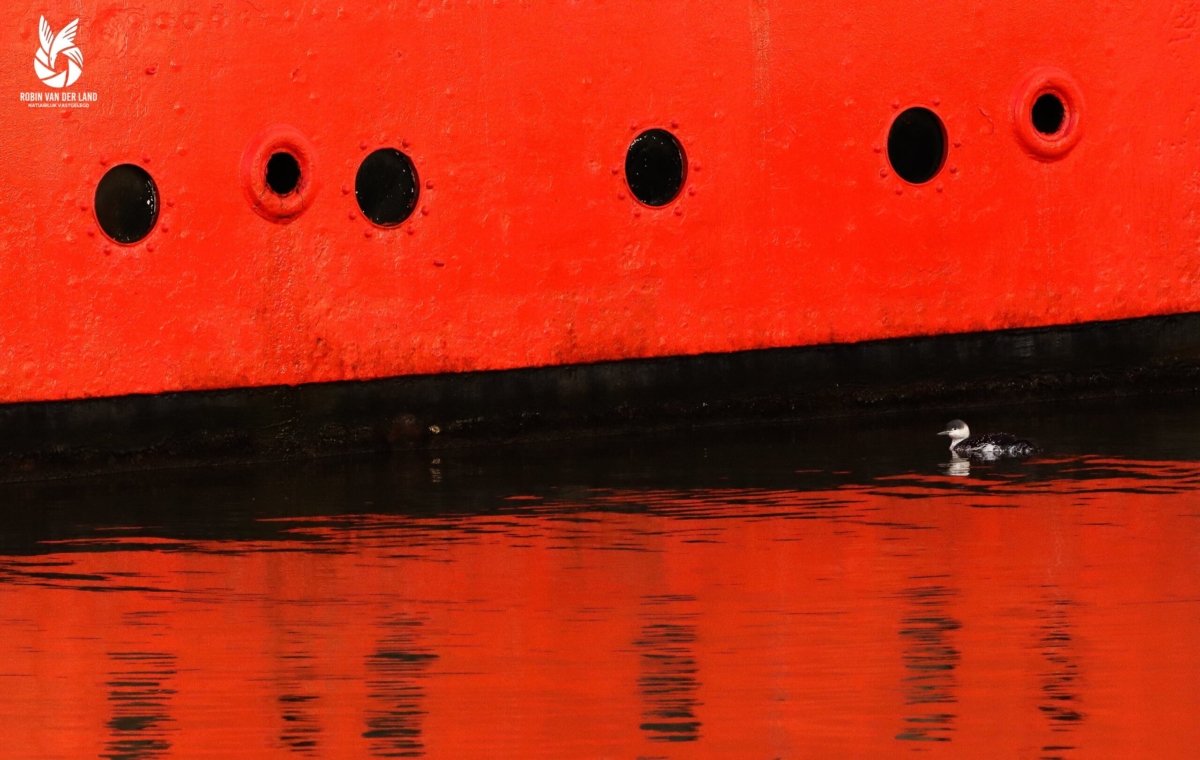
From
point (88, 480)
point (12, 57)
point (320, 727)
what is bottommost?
point (320, 727)

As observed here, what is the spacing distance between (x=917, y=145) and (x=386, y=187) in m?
2.71

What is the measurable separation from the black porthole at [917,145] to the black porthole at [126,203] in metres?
3.65

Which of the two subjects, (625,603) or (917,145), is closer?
(625,603)

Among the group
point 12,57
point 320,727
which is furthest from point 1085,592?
point 12,57

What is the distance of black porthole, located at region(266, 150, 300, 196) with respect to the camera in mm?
11883

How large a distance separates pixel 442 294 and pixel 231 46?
1.51 meters

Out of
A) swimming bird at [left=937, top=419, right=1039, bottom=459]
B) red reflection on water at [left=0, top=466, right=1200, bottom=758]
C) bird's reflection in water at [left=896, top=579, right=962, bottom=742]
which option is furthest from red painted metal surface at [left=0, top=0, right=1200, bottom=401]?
bird's reflection in water at [left=896, top=579, right=962, bottom=742]

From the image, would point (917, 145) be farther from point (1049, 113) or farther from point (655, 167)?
point (655, 167)

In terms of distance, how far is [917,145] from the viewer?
12.9 m

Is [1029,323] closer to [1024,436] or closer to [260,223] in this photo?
[1024,436]

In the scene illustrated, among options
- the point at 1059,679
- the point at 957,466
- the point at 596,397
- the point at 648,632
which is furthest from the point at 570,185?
the point at 1059,679

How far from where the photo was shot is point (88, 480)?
38.8 ft

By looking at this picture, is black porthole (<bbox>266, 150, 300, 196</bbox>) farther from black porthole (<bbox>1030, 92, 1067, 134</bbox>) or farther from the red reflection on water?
black porthole (<bbox>1030, 92, 1067, 134</bbox>)

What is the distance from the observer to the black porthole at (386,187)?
39.4ft
